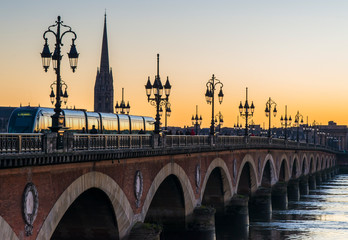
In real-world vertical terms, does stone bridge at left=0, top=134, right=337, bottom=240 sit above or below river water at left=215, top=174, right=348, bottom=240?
above

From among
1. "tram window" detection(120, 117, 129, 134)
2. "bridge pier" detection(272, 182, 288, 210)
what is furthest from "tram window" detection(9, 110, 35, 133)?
"bridge pier" detection(272, 182, 288, 210)

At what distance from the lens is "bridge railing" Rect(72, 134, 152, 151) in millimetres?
26589

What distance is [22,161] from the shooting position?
2134 centimetres

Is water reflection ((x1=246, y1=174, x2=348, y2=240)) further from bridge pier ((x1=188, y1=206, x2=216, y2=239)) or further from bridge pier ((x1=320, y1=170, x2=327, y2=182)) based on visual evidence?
bridge pier ((x1=320, y1=170, x2=327, y2=182))

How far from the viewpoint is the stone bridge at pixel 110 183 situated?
21.8 meters

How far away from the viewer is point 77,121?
4309cm

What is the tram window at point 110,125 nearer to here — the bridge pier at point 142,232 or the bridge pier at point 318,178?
the bridge pier at point 142,232

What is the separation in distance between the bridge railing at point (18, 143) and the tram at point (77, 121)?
2839 millimetres

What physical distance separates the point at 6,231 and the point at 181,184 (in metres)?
22.7

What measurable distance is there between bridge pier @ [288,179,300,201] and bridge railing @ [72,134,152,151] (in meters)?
57.4

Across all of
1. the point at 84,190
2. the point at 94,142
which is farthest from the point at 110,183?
the point at 84,190

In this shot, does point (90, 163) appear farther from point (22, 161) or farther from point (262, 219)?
point (262, 219)

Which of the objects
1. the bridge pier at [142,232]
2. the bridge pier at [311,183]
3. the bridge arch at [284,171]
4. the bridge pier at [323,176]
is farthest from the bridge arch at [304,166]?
the bridge pier at [142,232]

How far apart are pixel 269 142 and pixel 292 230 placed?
2373cm
